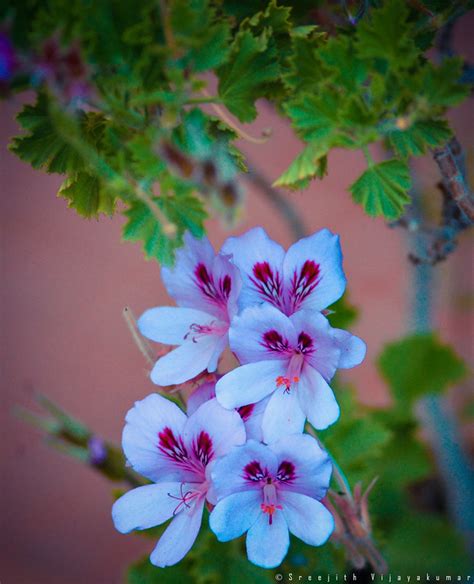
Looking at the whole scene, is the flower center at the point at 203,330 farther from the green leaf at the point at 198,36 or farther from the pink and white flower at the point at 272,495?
the green leaf at the point at 198,36

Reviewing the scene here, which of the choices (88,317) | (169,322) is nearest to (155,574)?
(169,322)

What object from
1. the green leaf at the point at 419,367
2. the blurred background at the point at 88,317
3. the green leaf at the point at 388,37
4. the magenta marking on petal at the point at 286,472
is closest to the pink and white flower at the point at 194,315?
the magenta marking on petal at the point at 286,472

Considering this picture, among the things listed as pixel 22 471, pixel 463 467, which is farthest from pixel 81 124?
pixel 22 471

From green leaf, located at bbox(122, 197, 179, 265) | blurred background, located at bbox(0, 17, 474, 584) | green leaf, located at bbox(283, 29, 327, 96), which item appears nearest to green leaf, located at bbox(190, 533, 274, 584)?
green leaf, located at bbox(122, 197, 179, 265)

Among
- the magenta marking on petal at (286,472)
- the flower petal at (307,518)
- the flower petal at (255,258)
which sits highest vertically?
the flower petal at (255,258)

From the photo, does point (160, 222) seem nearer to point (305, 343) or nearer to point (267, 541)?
point (305, 343)

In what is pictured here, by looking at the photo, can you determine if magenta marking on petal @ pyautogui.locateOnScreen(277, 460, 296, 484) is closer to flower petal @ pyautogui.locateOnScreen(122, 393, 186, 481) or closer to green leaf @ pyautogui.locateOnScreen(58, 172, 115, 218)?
flower petal @ pyautogui.locateOnScreen(122, 393, 186, 481)
